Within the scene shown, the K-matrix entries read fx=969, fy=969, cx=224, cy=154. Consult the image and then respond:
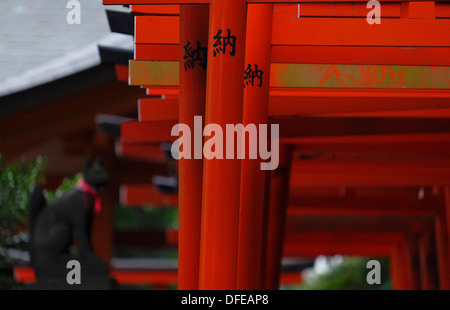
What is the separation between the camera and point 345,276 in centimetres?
2097

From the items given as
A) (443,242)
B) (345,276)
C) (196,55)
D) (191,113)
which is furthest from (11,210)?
(345,276)

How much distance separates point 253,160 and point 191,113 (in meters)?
0.47

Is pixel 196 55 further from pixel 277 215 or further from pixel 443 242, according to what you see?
pixel 443 242

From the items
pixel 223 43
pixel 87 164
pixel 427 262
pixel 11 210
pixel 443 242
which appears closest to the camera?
pixel 223 43

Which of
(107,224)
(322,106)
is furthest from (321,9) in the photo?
(107,224)

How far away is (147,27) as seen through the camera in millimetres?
5168

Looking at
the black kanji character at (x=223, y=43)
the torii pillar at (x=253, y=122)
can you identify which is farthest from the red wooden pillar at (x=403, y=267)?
the black kanji character at (x=223, y=43)

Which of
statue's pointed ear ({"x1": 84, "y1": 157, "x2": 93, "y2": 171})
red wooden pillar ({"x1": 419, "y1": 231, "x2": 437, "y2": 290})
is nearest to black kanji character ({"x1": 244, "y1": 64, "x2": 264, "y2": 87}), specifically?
statue's pointed ear ({"x1": 84, "y1": 157, "x2": 93, "y2": 171})

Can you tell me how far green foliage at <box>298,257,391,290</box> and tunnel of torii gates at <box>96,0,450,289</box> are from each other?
531 inches

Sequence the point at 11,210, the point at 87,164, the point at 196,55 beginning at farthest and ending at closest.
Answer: the point at 11,210 → the point at 87,164 → the point at 196,55

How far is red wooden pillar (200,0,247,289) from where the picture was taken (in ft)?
13.7

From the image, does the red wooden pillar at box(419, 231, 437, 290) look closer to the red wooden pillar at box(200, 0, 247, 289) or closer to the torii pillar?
the torii pillar

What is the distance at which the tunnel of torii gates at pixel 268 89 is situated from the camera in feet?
13.9
